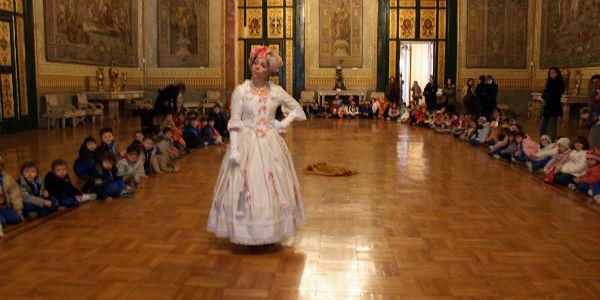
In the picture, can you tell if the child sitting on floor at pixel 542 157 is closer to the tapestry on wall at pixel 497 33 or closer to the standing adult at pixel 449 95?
the standing adult at pixel 449 95

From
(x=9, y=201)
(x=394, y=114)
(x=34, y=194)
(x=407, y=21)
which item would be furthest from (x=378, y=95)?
(x=9, y=201)

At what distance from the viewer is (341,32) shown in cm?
2355

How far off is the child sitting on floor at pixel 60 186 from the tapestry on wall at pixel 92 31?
427 inches

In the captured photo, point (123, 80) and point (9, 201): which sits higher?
point (123, 80)

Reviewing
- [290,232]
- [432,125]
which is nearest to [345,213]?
[290,232]

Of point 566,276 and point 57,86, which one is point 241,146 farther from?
point 57,86

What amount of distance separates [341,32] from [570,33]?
27.3ft

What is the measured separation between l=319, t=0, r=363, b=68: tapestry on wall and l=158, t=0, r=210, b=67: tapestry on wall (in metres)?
4.59

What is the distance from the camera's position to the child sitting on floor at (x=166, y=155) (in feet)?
30.9

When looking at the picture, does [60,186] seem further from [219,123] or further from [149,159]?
[219,123]

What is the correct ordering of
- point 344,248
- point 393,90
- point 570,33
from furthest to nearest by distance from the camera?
point 393,90 → point 570,33 → point 344,248

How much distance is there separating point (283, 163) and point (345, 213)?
1701 millimetres

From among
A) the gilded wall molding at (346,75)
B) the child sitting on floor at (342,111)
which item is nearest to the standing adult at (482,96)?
the child sitting on floor at (342,111)

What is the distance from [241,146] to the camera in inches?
202
